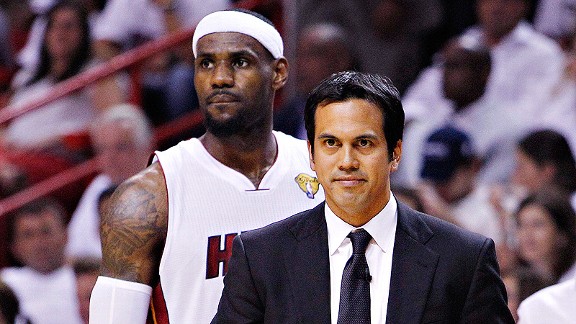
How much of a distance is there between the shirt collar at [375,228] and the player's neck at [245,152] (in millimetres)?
1008

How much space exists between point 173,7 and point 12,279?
2.10 meters

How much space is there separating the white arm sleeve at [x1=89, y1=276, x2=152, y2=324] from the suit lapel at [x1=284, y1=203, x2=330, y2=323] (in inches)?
32.5

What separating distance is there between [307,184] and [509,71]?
9.91 feet

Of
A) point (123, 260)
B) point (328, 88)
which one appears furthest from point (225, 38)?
point (328, 88)

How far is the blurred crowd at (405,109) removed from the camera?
5.92 meters

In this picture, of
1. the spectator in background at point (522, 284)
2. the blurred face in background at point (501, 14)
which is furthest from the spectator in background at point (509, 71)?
the spectator in background at point (522, 284)

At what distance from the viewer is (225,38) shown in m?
3.68

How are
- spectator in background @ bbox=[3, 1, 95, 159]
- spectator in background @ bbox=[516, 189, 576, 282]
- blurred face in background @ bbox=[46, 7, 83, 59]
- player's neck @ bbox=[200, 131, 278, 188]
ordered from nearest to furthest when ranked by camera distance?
player's neck @ bbox=[200, 131, 278, 188], spectator in background @ bbox=[516, 189, 576, 282], spectator in background @ bbox=[3, 1, 95, 159], blurred face in background @ bbox=[46, 7, 83, 59]

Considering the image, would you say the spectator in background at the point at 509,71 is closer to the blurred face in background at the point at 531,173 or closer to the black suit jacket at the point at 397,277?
the blurred face in background at the point at 531,173

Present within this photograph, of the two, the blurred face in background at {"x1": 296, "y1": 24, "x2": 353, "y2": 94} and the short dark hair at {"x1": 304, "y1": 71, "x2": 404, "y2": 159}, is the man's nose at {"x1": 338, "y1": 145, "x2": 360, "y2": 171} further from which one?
the blurred face in background at {"x1": 296, "y1": 24, "x2": 353, "y2": 94}

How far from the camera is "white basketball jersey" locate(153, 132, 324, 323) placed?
3.54 meters

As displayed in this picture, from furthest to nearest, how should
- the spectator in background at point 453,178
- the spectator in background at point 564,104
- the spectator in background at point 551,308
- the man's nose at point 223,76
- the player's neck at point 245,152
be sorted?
the spectator in background at point 564,104, the spectator in background at point 453,178, the player's neck at point 245,152, the man's nose at point 223,76, the spectator in background at point 551,308

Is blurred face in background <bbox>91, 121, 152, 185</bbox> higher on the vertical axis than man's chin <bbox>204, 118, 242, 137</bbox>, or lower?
lower

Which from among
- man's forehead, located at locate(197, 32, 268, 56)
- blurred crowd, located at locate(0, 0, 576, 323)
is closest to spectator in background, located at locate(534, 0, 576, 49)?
blurred crowd, located at locate(0, 0, 576, 323)
